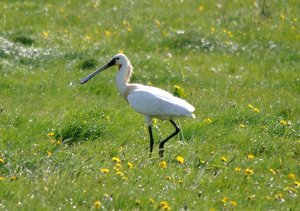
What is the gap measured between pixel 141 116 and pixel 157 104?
1309 millimetres

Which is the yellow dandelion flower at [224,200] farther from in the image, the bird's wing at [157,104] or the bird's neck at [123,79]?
the bird's neck at [123,79]

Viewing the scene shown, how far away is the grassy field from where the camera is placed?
8.04 m

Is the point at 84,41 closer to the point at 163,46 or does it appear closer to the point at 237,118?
the point at 163,46

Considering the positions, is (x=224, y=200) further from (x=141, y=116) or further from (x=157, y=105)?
(x=141, y=116)

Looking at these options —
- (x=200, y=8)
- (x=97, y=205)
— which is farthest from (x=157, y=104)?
(x=200, y=8)

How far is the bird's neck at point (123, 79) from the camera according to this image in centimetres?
1063

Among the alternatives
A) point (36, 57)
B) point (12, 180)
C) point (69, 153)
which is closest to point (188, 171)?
point (69, 153)

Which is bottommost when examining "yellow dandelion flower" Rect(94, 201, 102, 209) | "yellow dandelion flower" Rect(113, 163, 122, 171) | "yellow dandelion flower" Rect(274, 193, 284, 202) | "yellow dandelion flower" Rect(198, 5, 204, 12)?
"yellow dandelion flower" Rect(198, 5, 204, 12)

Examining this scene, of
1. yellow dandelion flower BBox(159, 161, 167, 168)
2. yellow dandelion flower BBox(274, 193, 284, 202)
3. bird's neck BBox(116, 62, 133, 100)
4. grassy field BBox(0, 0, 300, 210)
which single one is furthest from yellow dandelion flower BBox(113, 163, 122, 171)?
bird's neck BBox(116, 62, 133, 100)

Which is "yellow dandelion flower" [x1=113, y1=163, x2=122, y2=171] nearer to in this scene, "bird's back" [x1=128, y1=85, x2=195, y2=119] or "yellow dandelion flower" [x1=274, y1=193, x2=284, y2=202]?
"yellow dandelion flower" [x1=274, y1=193, x2=284, y2=202]

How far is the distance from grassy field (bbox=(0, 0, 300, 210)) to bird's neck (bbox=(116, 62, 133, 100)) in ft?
1.25

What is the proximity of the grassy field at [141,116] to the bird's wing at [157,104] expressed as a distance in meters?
0.37

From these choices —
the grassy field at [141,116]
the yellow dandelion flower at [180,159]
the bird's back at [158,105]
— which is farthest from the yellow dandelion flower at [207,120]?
the yellow dandelion flower at [180,159]

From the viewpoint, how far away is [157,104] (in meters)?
10.1
